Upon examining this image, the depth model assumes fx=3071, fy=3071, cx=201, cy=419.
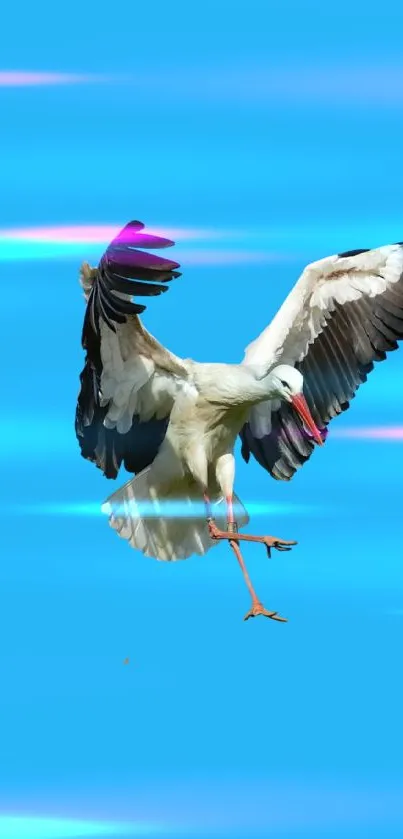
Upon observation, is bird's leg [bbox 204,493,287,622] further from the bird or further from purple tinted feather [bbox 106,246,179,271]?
purple tinted feather [bbox 106,246,179,271]

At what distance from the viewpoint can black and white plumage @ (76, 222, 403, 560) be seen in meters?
15.7

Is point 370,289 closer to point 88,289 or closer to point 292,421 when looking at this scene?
point 292,421

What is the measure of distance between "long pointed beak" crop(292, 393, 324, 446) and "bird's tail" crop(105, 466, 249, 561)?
80 centimetres

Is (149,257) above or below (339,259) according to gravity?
below

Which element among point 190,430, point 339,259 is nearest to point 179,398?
point 190,430

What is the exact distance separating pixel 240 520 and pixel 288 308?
45.1 inches

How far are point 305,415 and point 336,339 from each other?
1077 mm

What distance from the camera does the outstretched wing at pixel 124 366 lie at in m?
14.6

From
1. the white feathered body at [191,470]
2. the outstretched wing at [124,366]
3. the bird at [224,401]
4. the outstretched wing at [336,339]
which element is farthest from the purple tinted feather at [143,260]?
the outstretched wing at [336,339]

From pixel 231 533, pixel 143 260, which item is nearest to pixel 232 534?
pixel 231 533

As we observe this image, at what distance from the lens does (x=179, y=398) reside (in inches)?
627

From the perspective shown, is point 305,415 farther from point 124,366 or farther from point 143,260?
point 143,260

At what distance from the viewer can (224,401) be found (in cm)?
1575

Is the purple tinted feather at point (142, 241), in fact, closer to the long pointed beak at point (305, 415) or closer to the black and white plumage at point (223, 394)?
the black and white plumage at point (223, 394)
